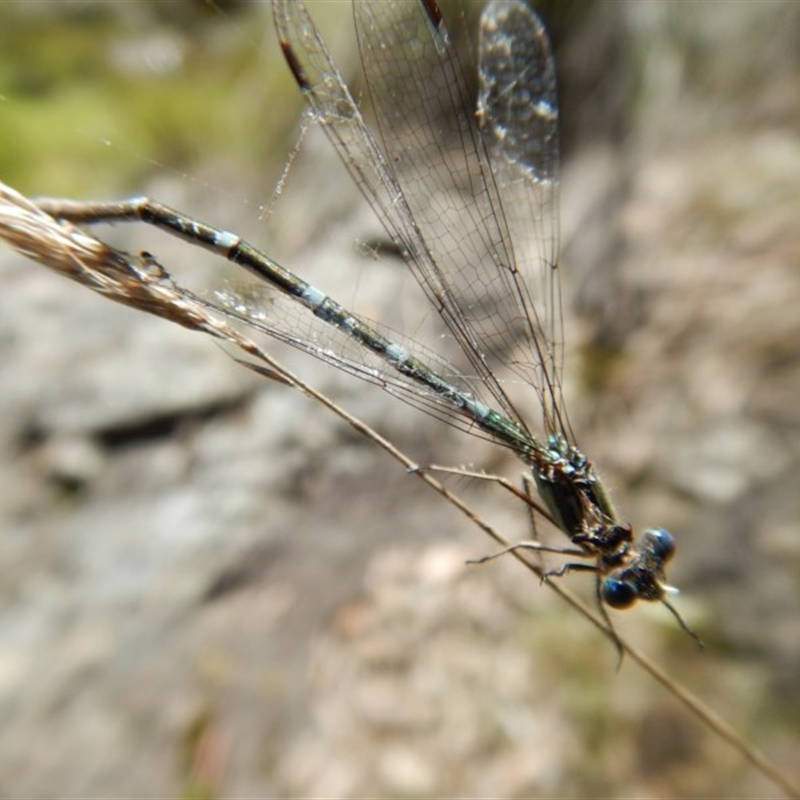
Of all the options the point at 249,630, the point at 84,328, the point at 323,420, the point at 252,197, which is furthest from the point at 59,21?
the point at 249,630

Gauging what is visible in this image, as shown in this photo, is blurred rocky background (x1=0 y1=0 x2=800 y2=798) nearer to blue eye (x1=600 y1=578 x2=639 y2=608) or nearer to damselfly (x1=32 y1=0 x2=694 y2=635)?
damselfly (x1=32 y1=0 x2=694 y2=635)

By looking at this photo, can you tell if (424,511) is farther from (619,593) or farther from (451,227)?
(619,593)

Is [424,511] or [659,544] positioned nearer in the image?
[659,544]

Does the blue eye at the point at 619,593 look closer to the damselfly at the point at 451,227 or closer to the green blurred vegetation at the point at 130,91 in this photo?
the damselfly at the point at 451,227

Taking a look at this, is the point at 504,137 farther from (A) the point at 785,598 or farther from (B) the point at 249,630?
(B) the point at 249,630

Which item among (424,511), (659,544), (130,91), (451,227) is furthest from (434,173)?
(130,91)

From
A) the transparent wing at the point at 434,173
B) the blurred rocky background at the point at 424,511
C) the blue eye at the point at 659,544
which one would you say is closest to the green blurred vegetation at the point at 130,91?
the blurred rocky background at the point at 424,511

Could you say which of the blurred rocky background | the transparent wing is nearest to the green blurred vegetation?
the blurred rocky background
